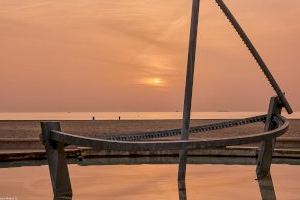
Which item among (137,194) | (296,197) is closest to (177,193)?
(137,194)

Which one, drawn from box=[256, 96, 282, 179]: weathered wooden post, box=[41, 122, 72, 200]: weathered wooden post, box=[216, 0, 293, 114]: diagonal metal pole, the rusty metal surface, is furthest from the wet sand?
box=[216, 0, 293, 114]: diagonal metal pole

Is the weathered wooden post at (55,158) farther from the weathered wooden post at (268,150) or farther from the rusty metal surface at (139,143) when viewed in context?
the weathered wooden post at (268,150)

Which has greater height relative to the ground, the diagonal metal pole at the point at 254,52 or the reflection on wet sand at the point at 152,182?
the diagonal metal pole at the point at 254,52

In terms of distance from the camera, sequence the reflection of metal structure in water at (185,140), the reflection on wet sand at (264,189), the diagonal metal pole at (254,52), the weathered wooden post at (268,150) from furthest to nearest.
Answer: the weathered wooden post at (268,150) → the diagonal metal pole at (254,52) → the reflection on wet sand at (264,189) → the reflection of metal structure in water at (185,140)

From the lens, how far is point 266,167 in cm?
1767

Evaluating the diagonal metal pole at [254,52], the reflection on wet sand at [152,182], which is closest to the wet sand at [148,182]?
the reflection on wet sand at [152,182]

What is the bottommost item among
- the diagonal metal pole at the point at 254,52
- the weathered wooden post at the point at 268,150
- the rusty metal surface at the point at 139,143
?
the rusty metal surface at the point at 139,143

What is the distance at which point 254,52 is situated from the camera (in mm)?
16547

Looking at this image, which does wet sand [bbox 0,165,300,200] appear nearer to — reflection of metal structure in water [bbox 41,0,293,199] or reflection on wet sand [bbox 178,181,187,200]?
reflection on wet sand [bbox 178,181,187,200]

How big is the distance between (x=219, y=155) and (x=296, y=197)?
39.7 feet

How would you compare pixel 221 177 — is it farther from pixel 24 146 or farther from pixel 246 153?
pixel 24 146

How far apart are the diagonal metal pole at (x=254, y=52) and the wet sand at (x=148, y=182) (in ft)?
9.92

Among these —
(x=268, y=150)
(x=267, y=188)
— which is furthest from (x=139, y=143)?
(x=268, y=150)

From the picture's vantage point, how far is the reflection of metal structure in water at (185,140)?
40.1 ft
